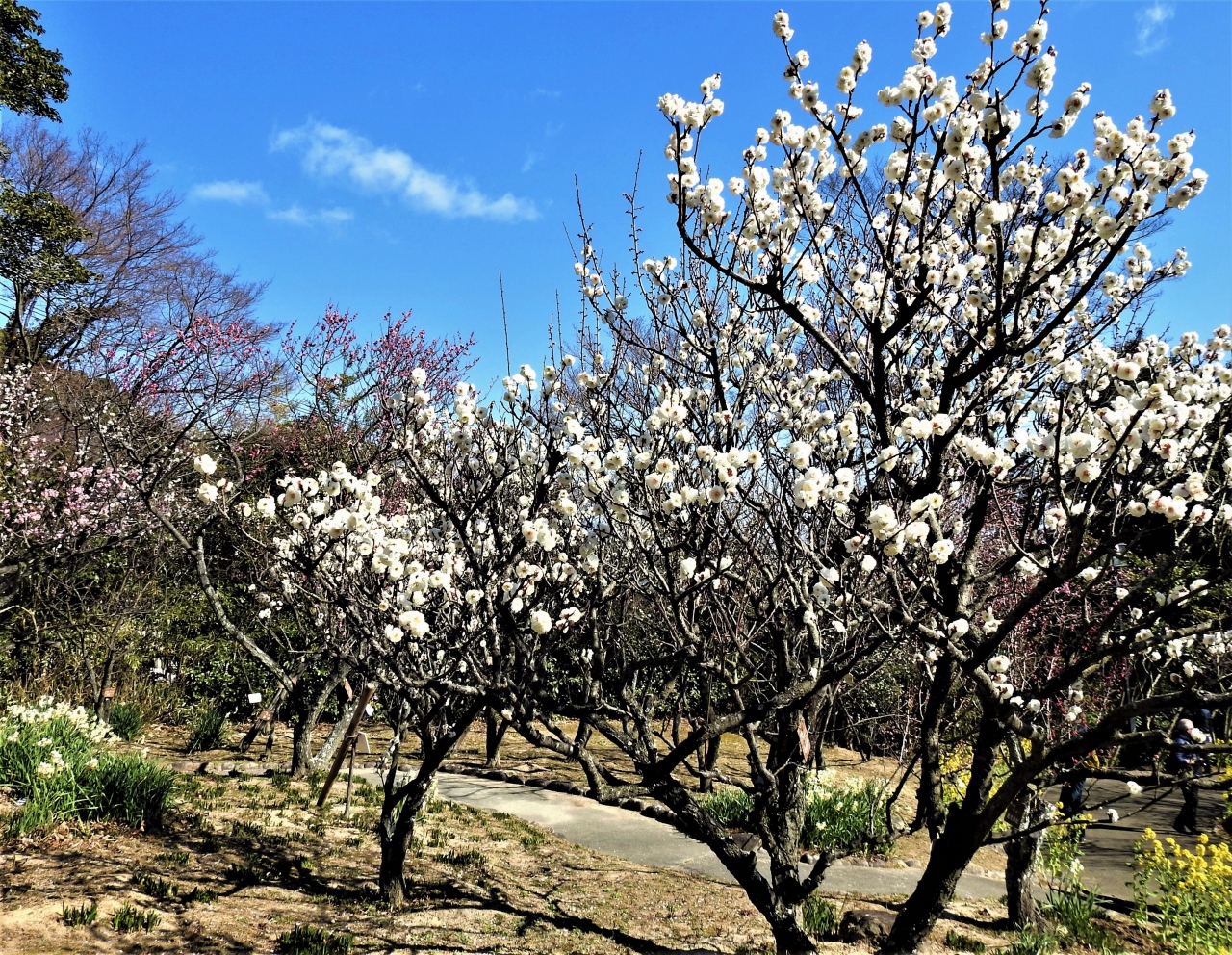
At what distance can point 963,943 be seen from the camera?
16.4 feet

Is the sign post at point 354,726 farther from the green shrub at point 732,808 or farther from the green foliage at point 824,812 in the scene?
the green shrub at point 732,808

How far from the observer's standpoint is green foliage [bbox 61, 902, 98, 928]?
411 centimetres

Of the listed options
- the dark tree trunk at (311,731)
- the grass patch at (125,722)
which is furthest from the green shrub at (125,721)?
the dark tree trunk at (311,731)

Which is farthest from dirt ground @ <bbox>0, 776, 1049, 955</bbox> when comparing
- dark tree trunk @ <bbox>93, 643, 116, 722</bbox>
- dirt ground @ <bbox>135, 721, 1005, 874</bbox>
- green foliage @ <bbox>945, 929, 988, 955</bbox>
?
dark tree trunk @ <bbox>93, 643, 116, 722</bbox>

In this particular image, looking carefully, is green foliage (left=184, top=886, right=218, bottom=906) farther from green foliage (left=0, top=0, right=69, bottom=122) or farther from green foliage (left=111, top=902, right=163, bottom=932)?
green foliage (left=0, top=0, right=69, bottom=122)

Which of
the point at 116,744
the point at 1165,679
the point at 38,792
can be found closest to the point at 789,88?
the point at 38,792

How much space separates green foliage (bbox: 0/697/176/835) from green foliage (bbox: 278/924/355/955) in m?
2.21

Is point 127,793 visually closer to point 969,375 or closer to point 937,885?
point 937,885

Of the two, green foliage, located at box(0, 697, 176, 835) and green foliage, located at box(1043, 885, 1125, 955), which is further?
green foliage, located at box(0, 697, 176, 835)

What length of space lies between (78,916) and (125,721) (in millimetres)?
5945

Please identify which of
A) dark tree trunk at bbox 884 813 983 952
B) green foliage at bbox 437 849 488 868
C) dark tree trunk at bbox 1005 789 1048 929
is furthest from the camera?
green foliage at bbox 437 849 488 868

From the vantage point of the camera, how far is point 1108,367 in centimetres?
250

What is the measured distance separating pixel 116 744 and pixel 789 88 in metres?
10.1

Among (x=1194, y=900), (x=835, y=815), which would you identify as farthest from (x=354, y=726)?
(x=1194, y=900)
